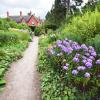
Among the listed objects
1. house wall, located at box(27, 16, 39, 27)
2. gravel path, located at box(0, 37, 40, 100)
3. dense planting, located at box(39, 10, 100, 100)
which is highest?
house wall, located at box(27, 16, 39, 27)

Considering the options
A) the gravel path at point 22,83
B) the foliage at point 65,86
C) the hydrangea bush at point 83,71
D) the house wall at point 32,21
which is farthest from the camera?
the house wall at point 32,21

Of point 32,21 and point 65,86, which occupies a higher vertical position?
point 32,21

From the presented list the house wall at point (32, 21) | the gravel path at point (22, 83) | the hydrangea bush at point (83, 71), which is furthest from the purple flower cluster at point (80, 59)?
the house wall at point (32, 21)

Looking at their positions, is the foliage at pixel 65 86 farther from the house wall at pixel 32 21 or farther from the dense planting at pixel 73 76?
the house wall at pixel 32 21

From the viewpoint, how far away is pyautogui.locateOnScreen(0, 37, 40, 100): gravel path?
280 inches

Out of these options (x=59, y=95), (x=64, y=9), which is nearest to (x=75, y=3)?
(x=64, y=9)

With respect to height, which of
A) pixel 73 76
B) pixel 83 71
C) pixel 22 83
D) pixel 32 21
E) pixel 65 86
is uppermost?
pixel 32 21

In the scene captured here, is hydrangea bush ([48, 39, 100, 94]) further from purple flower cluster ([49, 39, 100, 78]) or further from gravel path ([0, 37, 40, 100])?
gravel path ([0, 37, 40, 100])

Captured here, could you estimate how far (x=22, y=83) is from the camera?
26.9ft

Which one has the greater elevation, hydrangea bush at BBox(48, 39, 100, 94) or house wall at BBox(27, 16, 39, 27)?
house wall at BBox(27, 16, 39, 27)

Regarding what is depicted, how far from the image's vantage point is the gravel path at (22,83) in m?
7.12

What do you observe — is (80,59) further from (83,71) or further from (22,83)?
(22,83)

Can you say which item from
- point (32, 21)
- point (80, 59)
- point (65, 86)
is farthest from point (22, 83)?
point (32, 21)

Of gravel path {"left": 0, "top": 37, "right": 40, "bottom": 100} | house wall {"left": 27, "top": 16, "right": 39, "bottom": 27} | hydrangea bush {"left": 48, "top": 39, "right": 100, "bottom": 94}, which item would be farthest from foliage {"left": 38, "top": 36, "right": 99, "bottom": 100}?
house wall {"left": 27, "top": 16, "right": 39, "bottom": 27}
